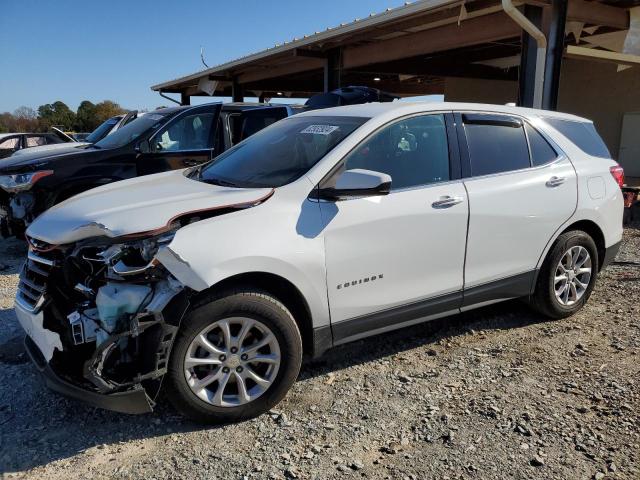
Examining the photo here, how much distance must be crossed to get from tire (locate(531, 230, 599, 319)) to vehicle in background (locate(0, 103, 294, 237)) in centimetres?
435

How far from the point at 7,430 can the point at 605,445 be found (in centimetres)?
326

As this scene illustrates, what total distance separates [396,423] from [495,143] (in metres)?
2.20

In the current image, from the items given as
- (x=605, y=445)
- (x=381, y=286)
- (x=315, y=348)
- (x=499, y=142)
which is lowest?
(x=605, y=445)

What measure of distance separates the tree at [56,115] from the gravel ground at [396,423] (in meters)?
50.0

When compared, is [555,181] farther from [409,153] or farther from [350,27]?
[350,27]

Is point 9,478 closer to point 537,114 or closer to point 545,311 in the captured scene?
point 545,311

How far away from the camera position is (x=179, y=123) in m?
6.95

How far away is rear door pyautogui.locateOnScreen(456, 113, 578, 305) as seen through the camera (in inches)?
150

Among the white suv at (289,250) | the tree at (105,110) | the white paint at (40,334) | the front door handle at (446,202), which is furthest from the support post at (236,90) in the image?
the tree at (105,110)

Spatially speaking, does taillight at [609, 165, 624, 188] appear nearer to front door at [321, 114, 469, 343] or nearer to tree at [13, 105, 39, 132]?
front door at [321, 114, 469, 343]

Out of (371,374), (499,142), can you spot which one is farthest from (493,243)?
(371,374)

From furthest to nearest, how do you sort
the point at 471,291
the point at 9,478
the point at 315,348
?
1. the point at 471,291
2. the point at 315,348
3. the point at 9,478

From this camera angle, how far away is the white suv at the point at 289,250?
9.13 ft

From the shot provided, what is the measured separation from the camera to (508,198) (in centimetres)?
390
